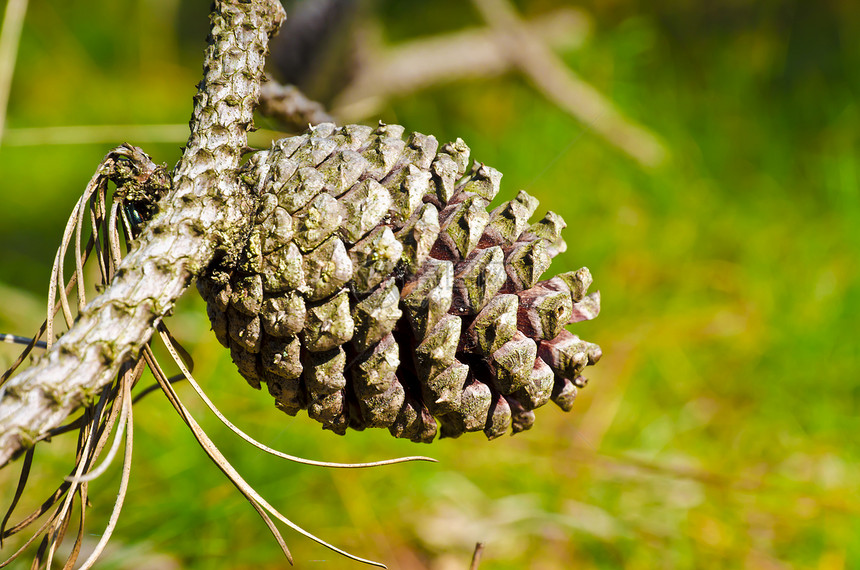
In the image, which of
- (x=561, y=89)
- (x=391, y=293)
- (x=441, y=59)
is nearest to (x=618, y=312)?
(x=561, y=89)

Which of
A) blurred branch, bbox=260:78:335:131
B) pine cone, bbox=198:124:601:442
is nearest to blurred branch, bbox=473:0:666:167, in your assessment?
blurred branch, bbox=260:78:335:131

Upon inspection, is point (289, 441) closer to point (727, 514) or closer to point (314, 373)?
point (314, 373)

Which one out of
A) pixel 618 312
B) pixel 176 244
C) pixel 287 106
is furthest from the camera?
pixel 618 312

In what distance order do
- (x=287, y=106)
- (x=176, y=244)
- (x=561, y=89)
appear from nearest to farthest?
(x=176, y=244)
(x=287, y=106)
(x=561, y=89)

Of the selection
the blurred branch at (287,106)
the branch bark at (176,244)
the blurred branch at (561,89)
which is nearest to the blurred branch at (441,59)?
the blurred branch at (561,89)

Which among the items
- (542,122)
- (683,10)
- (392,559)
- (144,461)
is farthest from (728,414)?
(683,10)

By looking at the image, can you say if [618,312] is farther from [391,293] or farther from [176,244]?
[176,244]

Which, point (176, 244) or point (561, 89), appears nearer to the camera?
point (176, 244)

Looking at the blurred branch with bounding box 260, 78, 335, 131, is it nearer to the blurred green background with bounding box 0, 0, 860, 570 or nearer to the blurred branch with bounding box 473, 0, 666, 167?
the blurred green background with bounding box 0, 0, 860, 570
